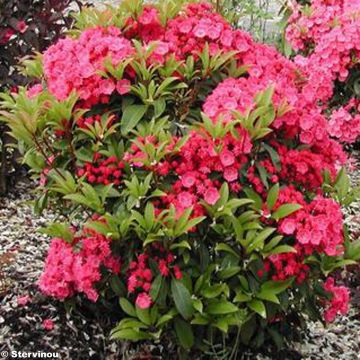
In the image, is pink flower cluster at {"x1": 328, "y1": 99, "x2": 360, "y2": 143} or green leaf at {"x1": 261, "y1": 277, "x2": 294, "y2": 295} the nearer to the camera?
green leaf at {"x1": 261, "y1": 277, "x2": 294, "y2": 295}

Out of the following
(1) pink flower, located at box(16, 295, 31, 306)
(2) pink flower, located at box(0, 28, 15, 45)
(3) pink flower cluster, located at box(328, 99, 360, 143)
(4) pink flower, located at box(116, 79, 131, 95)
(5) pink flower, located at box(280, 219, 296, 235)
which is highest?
(4) pink flower, located at box(116, 79, 131, 95)

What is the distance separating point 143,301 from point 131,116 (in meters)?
0.72

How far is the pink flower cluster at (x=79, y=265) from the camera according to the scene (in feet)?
9.34

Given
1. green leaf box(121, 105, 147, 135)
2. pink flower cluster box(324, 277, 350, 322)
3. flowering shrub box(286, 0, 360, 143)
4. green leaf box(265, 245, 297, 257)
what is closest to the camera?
green leaf box(265, 245, 297, 257)

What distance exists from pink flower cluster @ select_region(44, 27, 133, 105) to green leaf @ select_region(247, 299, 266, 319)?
972mm

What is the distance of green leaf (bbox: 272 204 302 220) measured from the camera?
274 centimetres

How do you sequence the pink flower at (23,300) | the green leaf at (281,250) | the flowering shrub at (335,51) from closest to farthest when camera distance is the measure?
the green leaf at (281,250), the pink flower at (23,300), the flowering shrub at (335,51)

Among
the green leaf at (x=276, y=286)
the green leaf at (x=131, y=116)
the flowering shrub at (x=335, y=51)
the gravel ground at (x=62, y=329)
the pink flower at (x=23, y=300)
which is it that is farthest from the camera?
the flowering shrub at (x=335, y=51)

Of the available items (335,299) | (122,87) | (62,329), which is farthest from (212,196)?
(62,329)

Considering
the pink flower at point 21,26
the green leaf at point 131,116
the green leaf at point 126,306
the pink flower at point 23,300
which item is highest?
the green leaf at point 131,116

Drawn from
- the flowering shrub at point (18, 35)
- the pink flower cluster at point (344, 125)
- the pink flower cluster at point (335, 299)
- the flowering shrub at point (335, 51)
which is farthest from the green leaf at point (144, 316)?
the pink flower cluster at point (344, 125)

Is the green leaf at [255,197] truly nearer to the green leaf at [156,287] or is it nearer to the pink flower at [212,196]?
the pink flower at [212,196]

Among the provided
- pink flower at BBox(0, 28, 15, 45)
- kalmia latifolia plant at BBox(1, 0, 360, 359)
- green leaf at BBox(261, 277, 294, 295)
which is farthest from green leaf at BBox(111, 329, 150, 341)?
pink flower at BBox(0, 28, 15, 45)

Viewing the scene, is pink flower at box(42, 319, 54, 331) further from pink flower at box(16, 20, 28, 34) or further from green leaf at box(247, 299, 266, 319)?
pink flower at box(16, 20, 28, 34)
